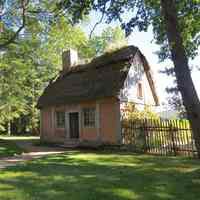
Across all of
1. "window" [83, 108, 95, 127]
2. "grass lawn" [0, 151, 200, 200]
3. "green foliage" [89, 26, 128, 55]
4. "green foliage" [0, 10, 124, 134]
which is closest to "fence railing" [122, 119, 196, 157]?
"window" [83, 108, 95, 127]

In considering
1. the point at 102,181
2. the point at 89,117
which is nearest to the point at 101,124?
the point at 89,117

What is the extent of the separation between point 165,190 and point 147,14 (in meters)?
7.50

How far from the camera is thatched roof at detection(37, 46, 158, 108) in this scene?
18234mm

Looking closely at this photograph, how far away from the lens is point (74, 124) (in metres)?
21.1

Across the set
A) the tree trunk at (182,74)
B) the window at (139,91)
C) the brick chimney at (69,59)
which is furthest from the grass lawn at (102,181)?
the brick chimney at (69,59)

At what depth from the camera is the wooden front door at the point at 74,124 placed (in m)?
21.0

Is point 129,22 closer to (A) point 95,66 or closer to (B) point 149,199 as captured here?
(B) point 149,199

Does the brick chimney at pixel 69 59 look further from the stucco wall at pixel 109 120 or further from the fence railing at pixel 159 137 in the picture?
the fence railing at pixel 159 137

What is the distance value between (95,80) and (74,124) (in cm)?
372

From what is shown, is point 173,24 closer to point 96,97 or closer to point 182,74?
point 182,74

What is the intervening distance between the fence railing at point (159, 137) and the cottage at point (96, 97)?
88 cm

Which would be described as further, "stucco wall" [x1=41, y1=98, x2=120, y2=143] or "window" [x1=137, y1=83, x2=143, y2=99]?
"window" [x1=137, y1=83, x2=143, y2=99]

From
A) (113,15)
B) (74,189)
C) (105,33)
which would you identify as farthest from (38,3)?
(105,33)

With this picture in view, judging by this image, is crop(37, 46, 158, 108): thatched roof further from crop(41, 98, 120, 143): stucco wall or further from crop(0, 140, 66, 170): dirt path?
crop(0, 140, 66, 170): dirt path
